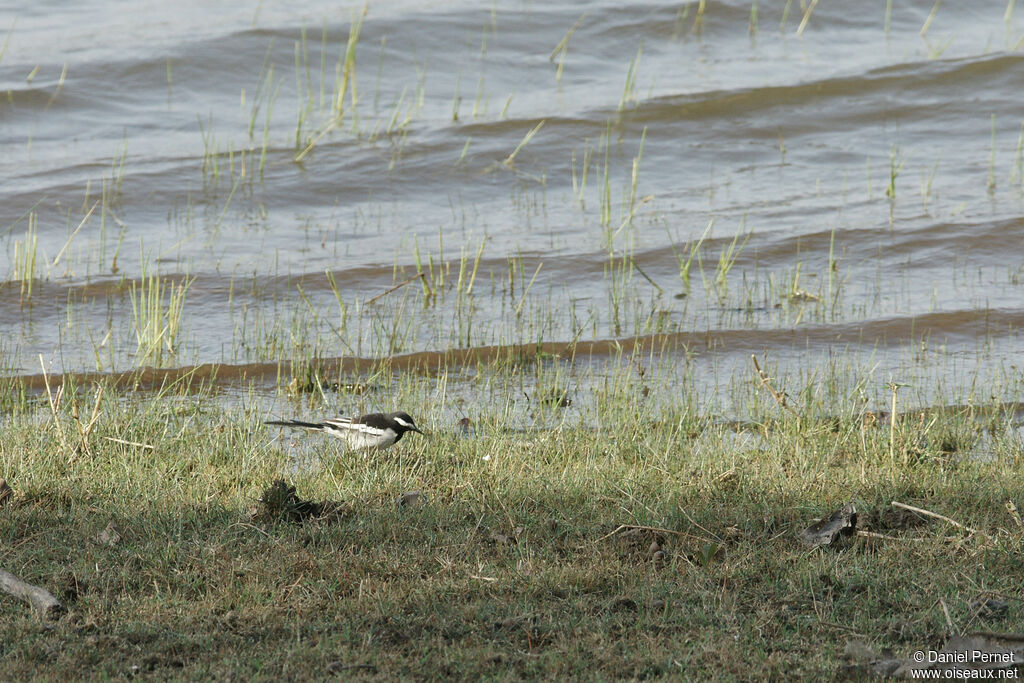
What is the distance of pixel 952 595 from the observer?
3.93m

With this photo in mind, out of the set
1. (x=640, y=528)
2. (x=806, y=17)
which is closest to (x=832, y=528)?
(x=640, y=528)

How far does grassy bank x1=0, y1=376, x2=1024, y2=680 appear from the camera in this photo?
11.8 feet

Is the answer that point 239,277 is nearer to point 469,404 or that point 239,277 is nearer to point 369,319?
point 369,319

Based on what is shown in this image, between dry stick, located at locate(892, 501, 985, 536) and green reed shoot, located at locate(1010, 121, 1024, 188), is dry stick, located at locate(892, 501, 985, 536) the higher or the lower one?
the lower one

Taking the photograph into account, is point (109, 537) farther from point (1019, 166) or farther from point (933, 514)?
point (1019, 166)

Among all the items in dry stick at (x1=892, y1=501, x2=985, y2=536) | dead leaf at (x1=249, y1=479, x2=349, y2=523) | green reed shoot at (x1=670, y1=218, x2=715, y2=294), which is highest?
dry stick at (x1=892, y1=501, x2=985, y2=536)

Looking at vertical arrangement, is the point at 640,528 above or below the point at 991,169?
below

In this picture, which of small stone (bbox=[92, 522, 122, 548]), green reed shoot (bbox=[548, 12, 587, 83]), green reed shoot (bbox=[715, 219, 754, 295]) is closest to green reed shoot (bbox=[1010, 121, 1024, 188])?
green reed shoot (bbox=[715, 219, 754, 295])

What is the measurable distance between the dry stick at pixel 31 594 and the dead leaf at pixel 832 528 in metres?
2.70

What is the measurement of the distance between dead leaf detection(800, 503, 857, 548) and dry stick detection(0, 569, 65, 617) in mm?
2704

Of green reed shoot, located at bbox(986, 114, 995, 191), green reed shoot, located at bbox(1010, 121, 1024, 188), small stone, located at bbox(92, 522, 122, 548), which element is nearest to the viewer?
small stone, located at bbox(92, 522, 122, 548)

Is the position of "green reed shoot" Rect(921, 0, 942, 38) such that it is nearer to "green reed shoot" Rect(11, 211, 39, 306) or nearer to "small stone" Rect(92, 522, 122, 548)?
"green reed shoot" Rect(11, 211, 39, 306)

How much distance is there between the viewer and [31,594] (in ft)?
12.8

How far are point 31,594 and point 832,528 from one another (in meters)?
2.92
